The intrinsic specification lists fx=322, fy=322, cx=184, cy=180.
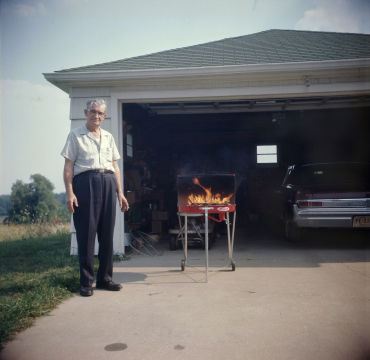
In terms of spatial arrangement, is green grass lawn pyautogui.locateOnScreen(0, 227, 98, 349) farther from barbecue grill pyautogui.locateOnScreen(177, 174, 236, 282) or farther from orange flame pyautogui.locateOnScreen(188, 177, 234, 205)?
orange flame pyautogui.locateOnScreen(188, 177, 234, 205)

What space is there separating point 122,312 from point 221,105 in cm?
676

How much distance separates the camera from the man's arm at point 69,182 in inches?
132

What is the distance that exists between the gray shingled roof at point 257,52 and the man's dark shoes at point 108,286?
12.7 feet

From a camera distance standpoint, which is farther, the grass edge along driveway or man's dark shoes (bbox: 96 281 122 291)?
man's dark shoes (bbox: 96 281 122 291)

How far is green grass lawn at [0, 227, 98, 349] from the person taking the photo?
9.11ft

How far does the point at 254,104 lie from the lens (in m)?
8.43

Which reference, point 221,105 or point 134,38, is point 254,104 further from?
point 134,38

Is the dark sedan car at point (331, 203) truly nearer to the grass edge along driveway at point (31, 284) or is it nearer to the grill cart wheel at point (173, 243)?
the grill cart wheel at point (173, 243)

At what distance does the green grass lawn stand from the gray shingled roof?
3468mm

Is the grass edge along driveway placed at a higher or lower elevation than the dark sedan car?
lower

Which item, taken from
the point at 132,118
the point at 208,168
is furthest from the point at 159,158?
the point at 132,118

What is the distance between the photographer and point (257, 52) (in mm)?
6609

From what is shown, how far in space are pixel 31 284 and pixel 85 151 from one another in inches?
71.5

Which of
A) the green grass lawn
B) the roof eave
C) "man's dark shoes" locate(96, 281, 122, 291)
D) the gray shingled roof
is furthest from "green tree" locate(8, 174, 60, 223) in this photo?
"man's dark shoes" locate(96, 281, 122, 291)
